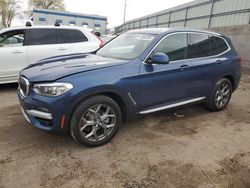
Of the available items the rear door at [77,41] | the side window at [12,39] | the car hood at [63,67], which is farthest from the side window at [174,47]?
the side window at [12,39]

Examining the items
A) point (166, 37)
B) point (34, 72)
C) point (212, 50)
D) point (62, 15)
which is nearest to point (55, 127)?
point (34, 72)

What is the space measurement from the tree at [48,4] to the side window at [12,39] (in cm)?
4694

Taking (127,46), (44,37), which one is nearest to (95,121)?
(127,46)

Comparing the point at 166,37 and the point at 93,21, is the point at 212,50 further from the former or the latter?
the point at 93,21

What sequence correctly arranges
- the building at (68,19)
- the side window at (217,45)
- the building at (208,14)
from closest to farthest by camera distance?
the side window at (217,45) < the building at (208,14) < the building at (68,19)

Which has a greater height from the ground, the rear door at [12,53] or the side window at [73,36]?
the side window at [73,36]

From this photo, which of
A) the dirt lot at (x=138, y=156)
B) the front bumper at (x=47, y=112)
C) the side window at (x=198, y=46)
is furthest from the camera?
the side window at (x=198, y=46)

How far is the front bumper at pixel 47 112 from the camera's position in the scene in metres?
3.03

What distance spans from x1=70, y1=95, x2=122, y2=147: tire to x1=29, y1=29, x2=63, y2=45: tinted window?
13.0ft

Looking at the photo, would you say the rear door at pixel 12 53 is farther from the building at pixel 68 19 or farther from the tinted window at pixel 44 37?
the building at pixel 68 19

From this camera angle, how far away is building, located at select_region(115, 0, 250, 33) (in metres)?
12.5

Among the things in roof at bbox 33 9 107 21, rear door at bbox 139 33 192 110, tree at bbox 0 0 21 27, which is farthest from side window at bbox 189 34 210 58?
tree at bbox 0 0 21 27

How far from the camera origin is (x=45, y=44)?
6480 millimetres

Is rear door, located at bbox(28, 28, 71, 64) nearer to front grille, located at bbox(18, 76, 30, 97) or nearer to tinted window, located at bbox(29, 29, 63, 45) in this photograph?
tinted window, located at bbox(29, 29, 63, 45)
